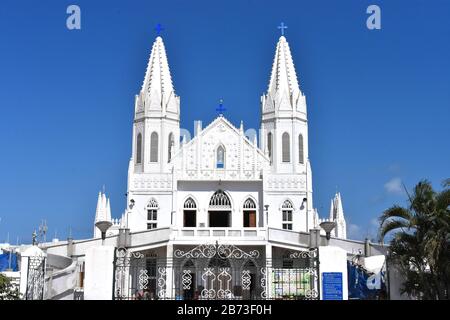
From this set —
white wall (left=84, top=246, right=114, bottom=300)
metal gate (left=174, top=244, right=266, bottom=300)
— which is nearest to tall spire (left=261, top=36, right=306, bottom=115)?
metal gate (left=174, top=244, right=266, bottom=300)

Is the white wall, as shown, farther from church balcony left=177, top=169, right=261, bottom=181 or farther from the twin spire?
the twin spire

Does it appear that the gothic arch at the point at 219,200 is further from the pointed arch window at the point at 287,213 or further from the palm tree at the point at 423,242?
the palm tree at the point at 423,242

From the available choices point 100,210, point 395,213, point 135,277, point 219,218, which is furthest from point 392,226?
point 100,210

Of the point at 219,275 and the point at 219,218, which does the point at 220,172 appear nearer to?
the point at 219,218

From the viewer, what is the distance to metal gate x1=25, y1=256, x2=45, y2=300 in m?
22.3

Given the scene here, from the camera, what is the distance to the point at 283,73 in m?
56.0

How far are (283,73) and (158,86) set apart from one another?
10071mm

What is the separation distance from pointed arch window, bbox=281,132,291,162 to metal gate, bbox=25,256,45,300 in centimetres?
3195

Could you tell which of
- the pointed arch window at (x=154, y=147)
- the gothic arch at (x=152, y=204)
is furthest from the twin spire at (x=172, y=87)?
the gothic arch at (x=152, y=204)

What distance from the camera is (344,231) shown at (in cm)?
7262

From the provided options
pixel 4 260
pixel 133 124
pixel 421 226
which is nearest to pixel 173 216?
pixel 133 124

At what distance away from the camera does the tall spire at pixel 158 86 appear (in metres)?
54.4

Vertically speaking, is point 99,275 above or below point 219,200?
below
